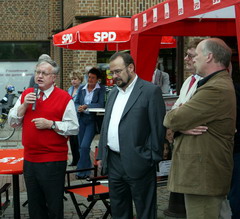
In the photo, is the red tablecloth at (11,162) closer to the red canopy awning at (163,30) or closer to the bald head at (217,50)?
the red canopy awning at (163,30)

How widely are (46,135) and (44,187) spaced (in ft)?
1.72

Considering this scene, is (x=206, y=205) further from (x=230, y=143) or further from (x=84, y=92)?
(x=84, y=92)

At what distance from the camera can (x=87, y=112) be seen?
867 centimetres

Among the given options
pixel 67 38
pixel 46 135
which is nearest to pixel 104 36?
pixel 67 38

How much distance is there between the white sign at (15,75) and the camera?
21.6 metres

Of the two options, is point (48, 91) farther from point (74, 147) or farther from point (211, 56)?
point (74, 147)

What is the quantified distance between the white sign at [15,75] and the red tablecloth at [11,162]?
608 inches

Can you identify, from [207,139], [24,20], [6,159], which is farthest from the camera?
[24,20]

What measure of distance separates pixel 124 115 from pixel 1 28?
17778 millimetres

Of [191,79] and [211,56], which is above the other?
[211,56]

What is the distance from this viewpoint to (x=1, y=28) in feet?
69.7

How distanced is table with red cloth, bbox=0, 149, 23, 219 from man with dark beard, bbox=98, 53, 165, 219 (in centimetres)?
124

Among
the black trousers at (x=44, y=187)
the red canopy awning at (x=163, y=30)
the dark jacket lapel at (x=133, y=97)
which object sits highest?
the red canopy awning at (x=163, y=30)

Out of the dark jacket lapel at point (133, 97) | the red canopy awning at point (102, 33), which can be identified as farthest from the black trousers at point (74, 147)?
the dark jacket lapel at point (133, 97)
